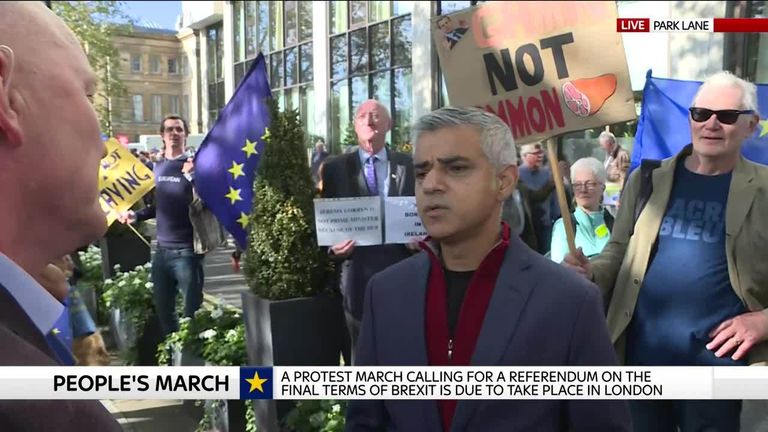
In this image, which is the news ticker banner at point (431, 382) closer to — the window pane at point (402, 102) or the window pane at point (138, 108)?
the window pane at point (138, 108)

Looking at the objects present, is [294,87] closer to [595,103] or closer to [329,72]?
[329,72]

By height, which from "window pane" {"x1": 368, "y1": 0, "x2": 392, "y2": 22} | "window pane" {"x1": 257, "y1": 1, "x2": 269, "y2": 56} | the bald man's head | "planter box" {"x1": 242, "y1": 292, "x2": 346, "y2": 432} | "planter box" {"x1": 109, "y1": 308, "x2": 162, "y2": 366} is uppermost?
"window pane" {"x1": 368, "y1": 0, "x2": 392, "y2": 22}

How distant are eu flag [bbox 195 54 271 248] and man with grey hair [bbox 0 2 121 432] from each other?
324 centimetres

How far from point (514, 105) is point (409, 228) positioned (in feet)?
4.43

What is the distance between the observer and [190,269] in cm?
512

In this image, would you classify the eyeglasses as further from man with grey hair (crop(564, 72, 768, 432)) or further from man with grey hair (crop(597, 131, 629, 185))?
man with grey hair (crop(597, 131, 629, 185))

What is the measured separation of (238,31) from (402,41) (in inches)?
257

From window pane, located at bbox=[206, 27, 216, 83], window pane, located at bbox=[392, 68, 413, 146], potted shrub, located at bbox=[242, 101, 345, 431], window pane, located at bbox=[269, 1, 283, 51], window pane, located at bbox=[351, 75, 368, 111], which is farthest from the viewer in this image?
window pane, located at bbox=[351, 75, 368, 111]

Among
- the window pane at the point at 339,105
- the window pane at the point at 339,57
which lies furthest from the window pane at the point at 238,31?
the window pane at the point at 339,57

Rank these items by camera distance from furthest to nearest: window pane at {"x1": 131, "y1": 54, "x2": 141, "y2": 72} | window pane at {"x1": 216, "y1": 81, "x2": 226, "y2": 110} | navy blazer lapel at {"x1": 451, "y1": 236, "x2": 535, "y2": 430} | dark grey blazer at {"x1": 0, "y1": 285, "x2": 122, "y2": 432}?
1. window pane at {"x1": 216, "y1": 81, "x2": 226, "y2": 110}
2. window pane at {"x1": 131, "y1": 54, "x2": 141, "y2": 72}
3. navy blazer lapel at {"x1": 451, "y1": 236, "x2": 535, "y2": 430}
4. dark grey blazer at {"x1": 0, "y1": 285, "x2": 122, "y2": 432}

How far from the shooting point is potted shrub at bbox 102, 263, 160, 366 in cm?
516

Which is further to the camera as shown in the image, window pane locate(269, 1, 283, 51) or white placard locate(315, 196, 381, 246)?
window pane locate(269, 1, 283, 51)

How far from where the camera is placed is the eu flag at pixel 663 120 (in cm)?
332

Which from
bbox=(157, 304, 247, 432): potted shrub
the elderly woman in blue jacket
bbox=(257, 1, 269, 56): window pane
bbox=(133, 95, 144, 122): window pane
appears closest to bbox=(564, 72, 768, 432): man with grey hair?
the elderly woman in blue jacket
